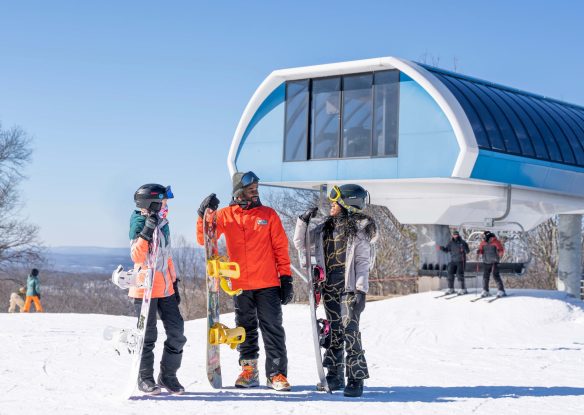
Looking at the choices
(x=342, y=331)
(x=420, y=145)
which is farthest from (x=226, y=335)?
(x=420, y=145)

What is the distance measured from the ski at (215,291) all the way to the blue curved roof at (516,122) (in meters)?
10.6

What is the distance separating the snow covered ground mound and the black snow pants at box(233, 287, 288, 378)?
282mm

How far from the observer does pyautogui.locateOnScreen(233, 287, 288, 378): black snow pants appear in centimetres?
744

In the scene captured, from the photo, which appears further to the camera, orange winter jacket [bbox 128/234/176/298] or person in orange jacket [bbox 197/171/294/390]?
person in orange jacket [bbox 197/171/294/390]

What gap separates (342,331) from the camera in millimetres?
7414

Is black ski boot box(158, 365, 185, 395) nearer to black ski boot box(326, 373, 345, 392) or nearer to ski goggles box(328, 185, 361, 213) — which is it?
black ski boot box(326, 373, 345, 392)

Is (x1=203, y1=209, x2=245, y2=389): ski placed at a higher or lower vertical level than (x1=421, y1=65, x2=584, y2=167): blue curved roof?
lower

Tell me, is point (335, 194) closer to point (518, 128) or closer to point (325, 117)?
point (325, 117)

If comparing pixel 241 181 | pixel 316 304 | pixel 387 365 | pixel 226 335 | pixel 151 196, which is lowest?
pixel 387 365

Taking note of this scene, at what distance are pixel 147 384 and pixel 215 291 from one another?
0.98 meters

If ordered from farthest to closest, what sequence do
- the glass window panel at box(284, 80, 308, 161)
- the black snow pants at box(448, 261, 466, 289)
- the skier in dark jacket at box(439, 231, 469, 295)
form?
1. the glass window panel at box(284, 80, 308, 161)
2. the black snow pants at box(448, 261, 466, 289)
3. the skier in dark jacket at box(439, 231, 469, 295)

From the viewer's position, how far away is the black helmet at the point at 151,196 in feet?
23.6

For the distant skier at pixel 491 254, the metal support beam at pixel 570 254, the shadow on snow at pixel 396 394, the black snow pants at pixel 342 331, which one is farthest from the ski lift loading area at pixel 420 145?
the black snow pants at pixel 342 331

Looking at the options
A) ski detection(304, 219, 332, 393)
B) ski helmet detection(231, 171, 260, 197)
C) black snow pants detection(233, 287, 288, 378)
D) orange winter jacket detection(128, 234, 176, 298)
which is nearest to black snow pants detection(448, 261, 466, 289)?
ski detection(304, 219, 332, 393)
